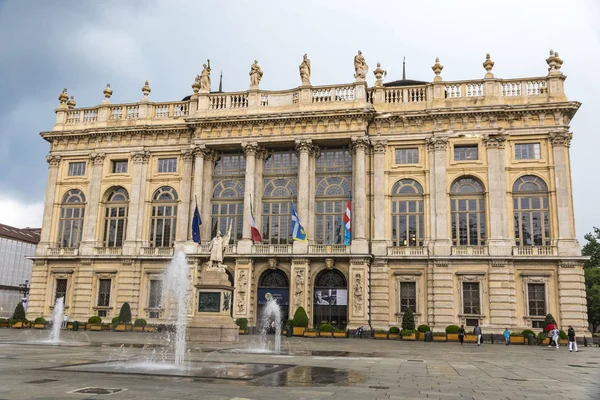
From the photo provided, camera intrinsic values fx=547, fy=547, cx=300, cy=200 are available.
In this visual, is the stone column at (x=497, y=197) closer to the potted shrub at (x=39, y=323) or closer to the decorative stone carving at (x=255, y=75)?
the decorative stone carving at (x=255, y=75)

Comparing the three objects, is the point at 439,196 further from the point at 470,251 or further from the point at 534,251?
the point at 534,251

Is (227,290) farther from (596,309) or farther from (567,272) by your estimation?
(596,309)

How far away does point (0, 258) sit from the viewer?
67.4 m

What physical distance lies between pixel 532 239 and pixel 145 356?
96.8 feet

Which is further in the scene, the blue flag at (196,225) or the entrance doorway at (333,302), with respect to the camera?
the blue flag at (196,225)

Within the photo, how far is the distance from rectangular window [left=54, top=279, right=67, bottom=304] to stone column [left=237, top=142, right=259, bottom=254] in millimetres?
16153

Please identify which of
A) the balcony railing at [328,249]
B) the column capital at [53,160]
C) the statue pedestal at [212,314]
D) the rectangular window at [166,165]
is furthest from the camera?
the column capital at [53,160]

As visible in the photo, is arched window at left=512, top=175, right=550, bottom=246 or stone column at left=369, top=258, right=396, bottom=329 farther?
stone column at left=369, top=258, right=396, bottom=329

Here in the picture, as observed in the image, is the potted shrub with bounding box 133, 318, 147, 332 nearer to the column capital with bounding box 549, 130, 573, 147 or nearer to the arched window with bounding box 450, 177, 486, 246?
the arched window with bounding box 450, 177, 486, 246

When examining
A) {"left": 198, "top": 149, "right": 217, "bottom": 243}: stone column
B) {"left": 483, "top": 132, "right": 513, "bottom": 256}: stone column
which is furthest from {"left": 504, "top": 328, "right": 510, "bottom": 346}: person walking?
{"left": 198, "top": 149, "right": 217, "bottom": 243}: stone column

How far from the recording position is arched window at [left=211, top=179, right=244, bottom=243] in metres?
44.0

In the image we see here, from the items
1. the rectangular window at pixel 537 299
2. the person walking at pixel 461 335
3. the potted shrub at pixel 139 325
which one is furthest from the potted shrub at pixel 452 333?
the potted shrub at pixel 139 325

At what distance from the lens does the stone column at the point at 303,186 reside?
40.8 metres

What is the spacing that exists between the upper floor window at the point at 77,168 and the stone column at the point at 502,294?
3486cm
